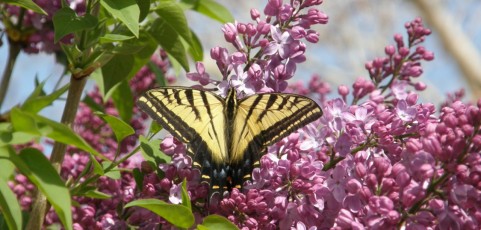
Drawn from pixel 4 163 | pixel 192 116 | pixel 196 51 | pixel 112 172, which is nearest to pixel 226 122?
pixel 192 116

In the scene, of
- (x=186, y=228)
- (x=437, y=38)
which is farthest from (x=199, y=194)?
(x=437, y=38)

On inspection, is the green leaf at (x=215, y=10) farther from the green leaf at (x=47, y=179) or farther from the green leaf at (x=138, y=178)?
the green leaf at (x=47, y=179)

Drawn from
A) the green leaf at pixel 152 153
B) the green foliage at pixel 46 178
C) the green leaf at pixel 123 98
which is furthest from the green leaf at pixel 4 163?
the green leaf at pixel 123 98

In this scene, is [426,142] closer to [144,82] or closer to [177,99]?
[177,99]

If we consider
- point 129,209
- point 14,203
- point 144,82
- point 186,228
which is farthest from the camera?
point 144,82

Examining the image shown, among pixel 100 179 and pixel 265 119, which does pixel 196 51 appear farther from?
pixel 100 179

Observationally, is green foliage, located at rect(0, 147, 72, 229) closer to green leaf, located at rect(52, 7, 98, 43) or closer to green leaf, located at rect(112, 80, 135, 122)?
green leaf, located at rect(52, 7, 98, 43)

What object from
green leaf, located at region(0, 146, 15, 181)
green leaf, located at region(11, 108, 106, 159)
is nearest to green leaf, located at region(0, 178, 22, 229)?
green leaf, located at region(0, 146, 15, 181)
